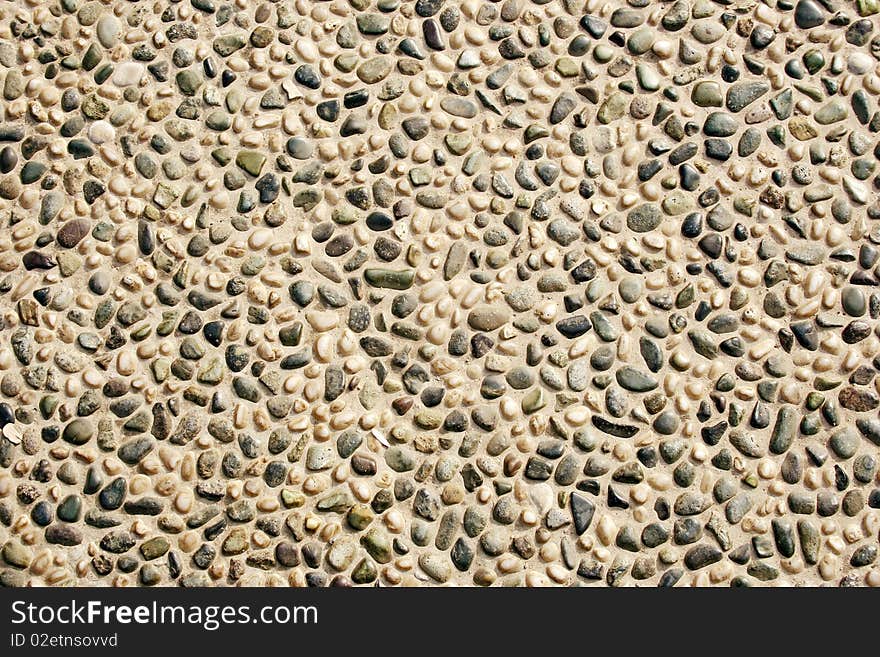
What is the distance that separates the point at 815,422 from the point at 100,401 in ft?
2.71

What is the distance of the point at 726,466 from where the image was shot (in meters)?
1.16

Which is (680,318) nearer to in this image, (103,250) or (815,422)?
(815,422)

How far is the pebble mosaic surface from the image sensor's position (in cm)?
115

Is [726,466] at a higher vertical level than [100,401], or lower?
lower

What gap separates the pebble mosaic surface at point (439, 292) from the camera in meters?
1.15

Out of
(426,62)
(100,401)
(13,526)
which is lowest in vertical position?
(13,526)

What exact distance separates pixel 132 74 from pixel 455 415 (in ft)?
→ 1.89

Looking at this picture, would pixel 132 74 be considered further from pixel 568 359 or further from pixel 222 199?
pixel 568 359

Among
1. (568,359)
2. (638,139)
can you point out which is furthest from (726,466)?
(638,139)

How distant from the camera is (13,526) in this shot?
1.16 meters

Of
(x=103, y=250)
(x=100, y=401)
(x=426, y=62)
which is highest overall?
(x=426, y=62)

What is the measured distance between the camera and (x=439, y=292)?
1190mm

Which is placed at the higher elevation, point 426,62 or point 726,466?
point 426,62

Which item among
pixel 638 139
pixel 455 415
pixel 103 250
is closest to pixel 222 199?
pixel 103 250
